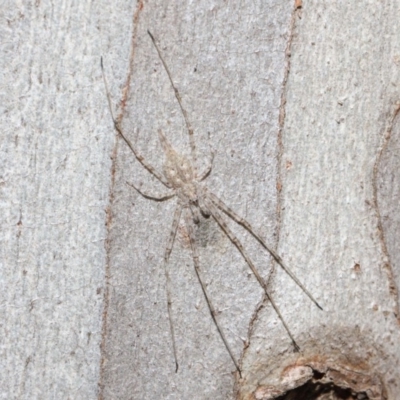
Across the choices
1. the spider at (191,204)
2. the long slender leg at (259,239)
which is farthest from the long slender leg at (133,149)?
the long slender leg at (259,239)

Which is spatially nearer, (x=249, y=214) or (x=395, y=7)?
(x=249, y=214)

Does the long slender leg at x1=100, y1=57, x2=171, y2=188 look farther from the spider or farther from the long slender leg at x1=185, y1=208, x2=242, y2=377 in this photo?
the long slender leg at x1=185, y1=208, x2=242, y2=377

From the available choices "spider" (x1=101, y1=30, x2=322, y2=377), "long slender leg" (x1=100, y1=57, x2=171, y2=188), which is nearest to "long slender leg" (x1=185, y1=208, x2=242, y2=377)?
"spider" (x1=101, y1=30, x2=322, y2=377)

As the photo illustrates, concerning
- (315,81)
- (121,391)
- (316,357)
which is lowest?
(121,391)

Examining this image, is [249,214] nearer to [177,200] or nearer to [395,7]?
[177,200]

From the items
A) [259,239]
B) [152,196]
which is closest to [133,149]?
[152,196]

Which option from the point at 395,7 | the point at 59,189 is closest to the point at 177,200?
the point at 59,189

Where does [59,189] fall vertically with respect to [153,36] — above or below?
below

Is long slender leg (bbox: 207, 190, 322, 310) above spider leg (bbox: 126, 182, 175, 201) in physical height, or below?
below
